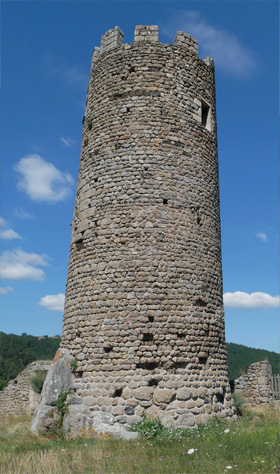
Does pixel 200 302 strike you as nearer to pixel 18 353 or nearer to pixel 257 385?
pixel 257 385

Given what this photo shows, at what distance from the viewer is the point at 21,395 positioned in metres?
15.1

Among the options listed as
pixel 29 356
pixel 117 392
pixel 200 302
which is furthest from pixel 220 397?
pixel 29 356

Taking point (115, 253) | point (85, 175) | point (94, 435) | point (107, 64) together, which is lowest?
point (94, 435)

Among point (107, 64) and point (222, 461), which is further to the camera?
point (107, 64)

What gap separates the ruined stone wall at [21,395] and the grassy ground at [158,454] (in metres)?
7.16

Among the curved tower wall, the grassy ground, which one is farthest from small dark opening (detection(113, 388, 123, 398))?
the grassy ground

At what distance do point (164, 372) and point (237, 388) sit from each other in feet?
17.7

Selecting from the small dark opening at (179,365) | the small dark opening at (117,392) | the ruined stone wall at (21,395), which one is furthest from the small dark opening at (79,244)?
the ruined stone wall at (21,395)

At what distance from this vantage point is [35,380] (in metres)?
11.7

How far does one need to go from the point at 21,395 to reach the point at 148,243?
10.5 metres

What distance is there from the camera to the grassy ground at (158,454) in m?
5.03

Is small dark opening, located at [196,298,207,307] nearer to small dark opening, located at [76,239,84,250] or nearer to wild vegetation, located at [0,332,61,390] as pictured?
small dark opening, located at [76,239,84,250]

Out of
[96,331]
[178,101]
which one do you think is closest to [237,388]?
[96,331]

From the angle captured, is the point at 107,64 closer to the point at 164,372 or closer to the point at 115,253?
the point at 115,253
